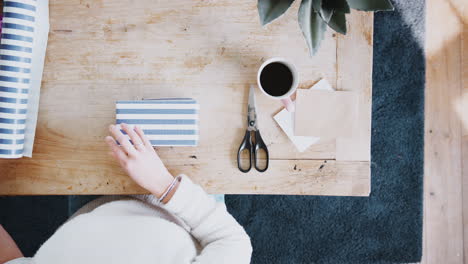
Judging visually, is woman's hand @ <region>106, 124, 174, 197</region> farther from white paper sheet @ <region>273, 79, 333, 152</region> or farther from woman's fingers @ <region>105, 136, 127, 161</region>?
white paper sheet @ <region>273, 79, 333, 152</region>

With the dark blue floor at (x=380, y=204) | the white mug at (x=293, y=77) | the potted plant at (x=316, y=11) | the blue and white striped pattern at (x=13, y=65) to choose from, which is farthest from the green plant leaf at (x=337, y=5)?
the dark blue floor at (x=380, y=204)

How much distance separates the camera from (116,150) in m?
0.76

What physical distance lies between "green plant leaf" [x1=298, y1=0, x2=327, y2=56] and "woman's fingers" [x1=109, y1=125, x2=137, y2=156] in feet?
1.41

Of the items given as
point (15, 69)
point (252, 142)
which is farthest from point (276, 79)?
point (15, 69)

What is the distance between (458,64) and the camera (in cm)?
143

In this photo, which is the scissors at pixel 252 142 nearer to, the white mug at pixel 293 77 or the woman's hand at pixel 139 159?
the white mug at pixel 293 77

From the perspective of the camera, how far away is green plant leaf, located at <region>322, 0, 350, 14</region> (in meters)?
0.60

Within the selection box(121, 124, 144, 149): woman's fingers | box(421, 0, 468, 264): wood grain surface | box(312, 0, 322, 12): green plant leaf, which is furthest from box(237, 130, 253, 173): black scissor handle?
box(421, 0, 468, 264): wood grain surface

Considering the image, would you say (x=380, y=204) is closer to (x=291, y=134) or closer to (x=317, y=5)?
(x=291, y=134)

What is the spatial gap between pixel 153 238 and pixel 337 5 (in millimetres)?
590

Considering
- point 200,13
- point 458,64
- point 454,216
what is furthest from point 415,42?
point 200,13

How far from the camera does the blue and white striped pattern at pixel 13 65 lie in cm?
74

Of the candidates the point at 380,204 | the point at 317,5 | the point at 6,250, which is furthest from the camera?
the point at 380,204

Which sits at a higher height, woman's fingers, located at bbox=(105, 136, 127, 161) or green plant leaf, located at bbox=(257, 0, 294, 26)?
green plant leaf, located at bbox=(257, 0, 294, 26)
